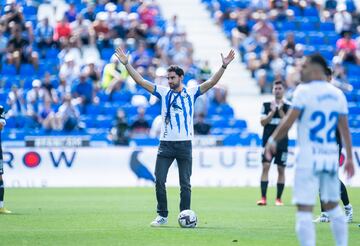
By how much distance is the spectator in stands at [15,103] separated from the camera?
29108 mm

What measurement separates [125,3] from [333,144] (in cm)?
2343

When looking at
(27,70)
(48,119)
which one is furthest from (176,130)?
(27,70)

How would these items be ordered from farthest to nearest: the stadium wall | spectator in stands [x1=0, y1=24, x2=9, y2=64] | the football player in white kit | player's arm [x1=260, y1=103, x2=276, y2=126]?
spectator in stands [x1=0, y1=24, x2=9, y2=64] → the stadium wall → player's arm [x1=260, y1=103, x2=276, y2=126] → the football player in white kit

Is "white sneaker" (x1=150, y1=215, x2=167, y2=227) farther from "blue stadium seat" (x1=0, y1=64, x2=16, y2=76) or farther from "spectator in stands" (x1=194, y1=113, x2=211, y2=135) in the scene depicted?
"blue stadium seat" (x1=0, y1=64, x2=16, y2=76)

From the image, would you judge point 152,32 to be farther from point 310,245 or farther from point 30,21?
point 310,245

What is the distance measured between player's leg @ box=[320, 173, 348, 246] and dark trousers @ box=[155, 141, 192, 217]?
15.5ft

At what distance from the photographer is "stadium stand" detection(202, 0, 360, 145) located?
1303 inches

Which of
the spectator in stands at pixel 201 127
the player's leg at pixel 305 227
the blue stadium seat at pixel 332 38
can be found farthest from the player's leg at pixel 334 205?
the blue stadium seat at pixel 332 38

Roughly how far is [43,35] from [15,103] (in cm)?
393

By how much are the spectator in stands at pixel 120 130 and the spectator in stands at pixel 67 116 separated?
1.10 meters

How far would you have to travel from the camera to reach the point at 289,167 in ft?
89.6

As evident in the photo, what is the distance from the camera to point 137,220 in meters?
16.5

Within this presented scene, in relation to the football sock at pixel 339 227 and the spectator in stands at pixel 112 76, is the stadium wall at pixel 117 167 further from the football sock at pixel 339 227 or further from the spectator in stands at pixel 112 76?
the football sock at pixel 339 227

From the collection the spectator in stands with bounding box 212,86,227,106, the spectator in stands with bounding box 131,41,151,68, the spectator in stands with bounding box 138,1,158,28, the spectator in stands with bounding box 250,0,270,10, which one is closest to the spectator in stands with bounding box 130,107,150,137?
the spectator in stands with bounding box 131,41,151,68
